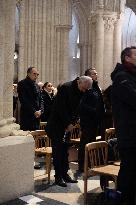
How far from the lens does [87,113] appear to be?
629cm

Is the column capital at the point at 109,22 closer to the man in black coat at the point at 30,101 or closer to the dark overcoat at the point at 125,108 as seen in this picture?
the man in black coat at the point at 30,101

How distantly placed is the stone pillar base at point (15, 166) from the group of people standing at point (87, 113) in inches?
27.5

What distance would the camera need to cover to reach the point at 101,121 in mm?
6809

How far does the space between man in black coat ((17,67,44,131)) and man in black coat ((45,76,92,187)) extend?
1.48 m

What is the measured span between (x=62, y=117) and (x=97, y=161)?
912 millimetres

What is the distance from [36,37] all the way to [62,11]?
155cm

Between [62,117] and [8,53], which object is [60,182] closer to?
[62,117]

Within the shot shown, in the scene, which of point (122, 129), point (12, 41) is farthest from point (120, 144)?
point (12, 41)

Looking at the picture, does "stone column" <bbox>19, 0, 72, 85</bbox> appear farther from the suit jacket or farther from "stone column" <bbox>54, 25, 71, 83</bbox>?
the suit jacket

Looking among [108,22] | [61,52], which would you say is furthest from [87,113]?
[61,52]

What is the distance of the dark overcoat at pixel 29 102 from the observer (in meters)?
6.87

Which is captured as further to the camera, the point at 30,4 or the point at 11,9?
the point at 30,4

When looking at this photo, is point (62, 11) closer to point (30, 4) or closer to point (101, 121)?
point (30, 4)

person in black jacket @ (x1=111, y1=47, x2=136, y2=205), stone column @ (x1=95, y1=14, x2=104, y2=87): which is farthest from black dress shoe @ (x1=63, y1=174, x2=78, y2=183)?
stone column @ (x1=95, y1=14, x2=104, y2=87)
